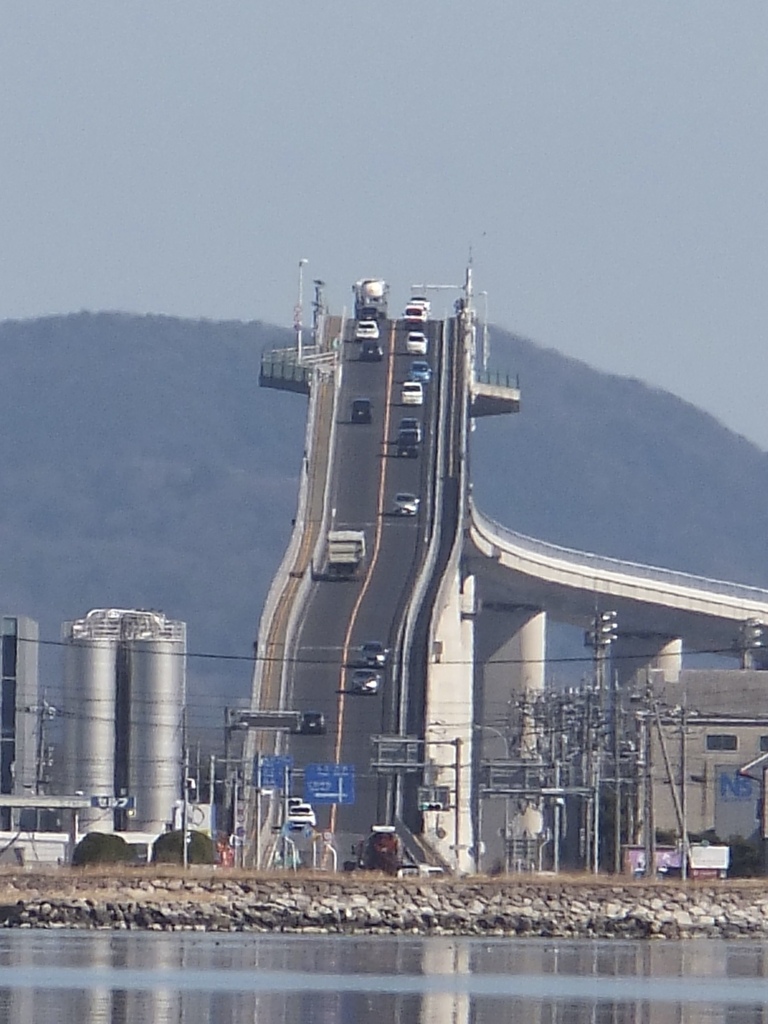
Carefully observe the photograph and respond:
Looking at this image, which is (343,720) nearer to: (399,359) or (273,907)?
(399,359)

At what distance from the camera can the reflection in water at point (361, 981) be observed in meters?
32.0

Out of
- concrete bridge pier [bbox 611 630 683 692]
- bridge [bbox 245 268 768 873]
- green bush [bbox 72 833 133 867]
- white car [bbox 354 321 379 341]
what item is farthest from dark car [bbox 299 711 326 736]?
concrete bridge pier [bbox 611 630 683 692]

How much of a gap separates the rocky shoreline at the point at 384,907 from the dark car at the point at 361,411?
167ft

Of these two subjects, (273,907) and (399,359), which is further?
(399,359)

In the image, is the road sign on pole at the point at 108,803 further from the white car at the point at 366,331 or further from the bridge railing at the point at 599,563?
the white car at the point at 366,331

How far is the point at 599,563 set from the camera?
407 feet

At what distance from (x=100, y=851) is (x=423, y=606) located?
96.7 feet

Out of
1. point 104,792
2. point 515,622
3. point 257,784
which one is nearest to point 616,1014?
point 257,784

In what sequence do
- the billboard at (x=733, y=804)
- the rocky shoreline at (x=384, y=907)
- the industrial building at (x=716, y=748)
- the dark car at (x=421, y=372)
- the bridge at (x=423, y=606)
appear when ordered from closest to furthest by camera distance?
the rocky shoreline at (x=384, y=907) < the bridge at (x=423, y=606) < the dark car at (x=421, y=372) < the billboard at (x=733, y=804) < the industrial building at (x=716, y=748)

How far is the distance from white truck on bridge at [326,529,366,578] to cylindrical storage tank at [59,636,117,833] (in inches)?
492

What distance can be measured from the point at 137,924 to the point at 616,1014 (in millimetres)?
26639

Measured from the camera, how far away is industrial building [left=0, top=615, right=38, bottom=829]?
354 feet

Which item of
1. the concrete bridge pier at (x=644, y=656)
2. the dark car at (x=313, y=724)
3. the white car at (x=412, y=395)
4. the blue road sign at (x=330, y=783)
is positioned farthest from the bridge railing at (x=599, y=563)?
the blue road sign at (x=330, y=783)

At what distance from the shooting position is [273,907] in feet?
197
